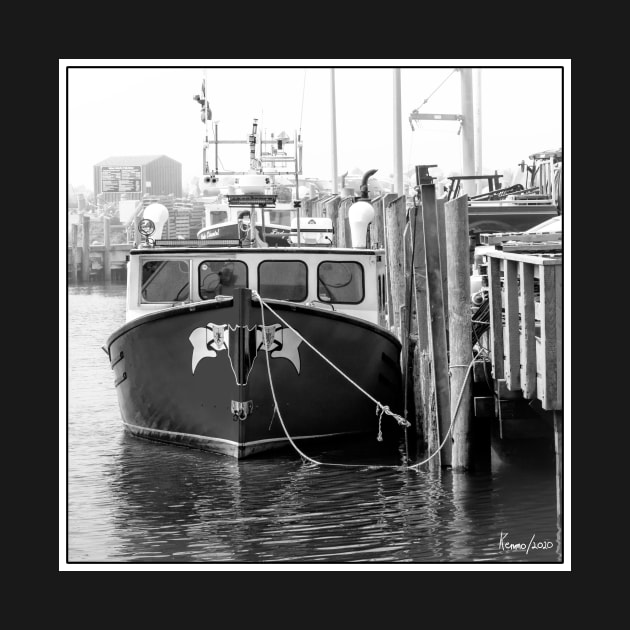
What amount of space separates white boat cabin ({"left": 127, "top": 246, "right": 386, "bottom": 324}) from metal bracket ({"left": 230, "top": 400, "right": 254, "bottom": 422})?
165 cm

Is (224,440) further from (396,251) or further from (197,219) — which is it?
(197,219)

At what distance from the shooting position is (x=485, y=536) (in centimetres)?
1150

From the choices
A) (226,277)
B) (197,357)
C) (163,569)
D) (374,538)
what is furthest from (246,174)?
(163,569)

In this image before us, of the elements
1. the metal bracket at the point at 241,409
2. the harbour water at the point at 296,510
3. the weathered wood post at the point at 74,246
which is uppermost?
the weathered wood post at the point at 74,246

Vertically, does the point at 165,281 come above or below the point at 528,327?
above

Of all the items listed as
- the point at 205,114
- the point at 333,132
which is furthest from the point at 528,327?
the point at 333,132

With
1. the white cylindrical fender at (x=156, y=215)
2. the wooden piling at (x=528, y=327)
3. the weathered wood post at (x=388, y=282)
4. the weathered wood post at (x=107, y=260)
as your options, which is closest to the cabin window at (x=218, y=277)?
the white cylindrical fender at (x=156, y=215)

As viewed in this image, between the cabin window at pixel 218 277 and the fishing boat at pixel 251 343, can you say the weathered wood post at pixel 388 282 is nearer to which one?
the fishing boat at pixel 251 343

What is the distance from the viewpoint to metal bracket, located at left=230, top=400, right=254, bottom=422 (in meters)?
14.7

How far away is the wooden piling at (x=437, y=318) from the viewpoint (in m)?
13.8

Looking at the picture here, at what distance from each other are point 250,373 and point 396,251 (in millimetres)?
2992

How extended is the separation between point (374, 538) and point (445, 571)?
218 cm

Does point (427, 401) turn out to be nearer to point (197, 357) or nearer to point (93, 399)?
point (197, 357)

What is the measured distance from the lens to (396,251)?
16297 millimetres
